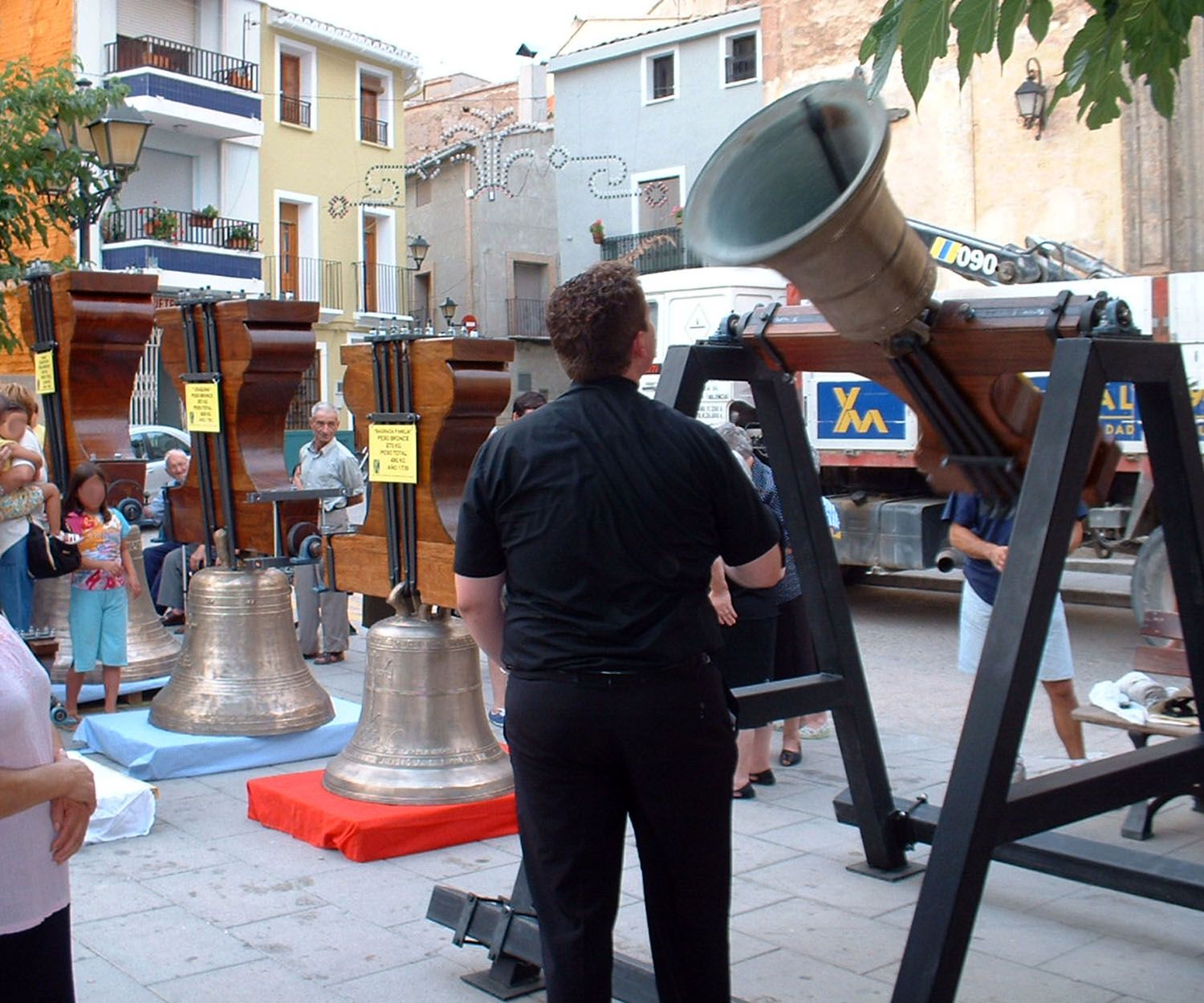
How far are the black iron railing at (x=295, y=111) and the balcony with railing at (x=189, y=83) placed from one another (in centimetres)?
102

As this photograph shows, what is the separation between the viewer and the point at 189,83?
27.5 m

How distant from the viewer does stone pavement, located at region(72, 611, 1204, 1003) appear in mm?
3879

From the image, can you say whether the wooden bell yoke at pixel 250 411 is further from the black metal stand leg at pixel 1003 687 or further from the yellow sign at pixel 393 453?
the black metal stand leg at pixel 1003 687

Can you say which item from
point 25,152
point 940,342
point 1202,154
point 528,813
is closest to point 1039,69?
point 1202,154

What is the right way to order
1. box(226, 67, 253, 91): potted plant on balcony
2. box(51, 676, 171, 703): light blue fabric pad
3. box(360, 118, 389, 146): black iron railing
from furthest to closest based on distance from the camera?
box(360, 118, 389, 146): black iron railing
box(226, 67, 253, 91): potted plant on balcony
box(51, 676, 171, 703): light blue fabric pad

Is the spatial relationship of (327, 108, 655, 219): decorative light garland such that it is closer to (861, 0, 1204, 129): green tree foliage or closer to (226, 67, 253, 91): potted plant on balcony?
(226, 67, 253, 91): potted plant on balcony

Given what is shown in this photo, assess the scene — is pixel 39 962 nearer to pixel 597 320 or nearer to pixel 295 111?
pixel 597 320

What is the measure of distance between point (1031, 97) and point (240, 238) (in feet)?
57.3

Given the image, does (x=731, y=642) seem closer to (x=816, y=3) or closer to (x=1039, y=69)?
(x=1039, y=69)

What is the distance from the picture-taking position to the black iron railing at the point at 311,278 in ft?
103

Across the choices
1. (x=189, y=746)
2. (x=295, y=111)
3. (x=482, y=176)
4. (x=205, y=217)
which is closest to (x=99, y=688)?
(x=189, y=746)

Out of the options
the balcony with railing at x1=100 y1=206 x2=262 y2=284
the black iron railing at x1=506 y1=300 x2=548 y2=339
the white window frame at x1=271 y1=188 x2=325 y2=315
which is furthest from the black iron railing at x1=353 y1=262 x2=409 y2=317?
the black iron railing at x1=506 y1=300 x2=548 y2=339

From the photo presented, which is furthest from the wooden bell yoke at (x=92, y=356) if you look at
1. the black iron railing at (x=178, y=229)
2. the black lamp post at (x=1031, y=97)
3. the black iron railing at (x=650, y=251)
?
the black iron railing at (x=650, y=251)

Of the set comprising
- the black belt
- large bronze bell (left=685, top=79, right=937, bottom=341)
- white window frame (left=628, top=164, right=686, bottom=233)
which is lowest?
the black belt
